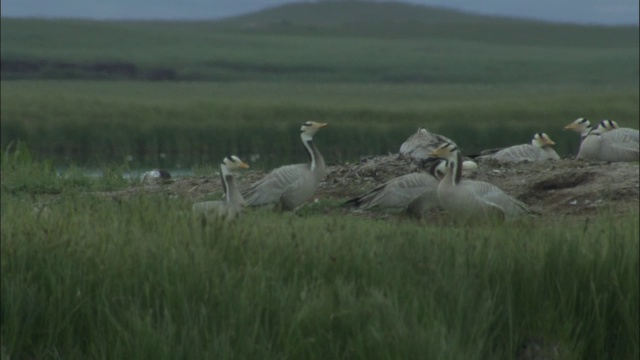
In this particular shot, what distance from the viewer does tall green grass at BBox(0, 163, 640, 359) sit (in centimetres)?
697

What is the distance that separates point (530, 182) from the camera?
11.1m

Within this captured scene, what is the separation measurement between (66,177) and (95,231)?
4656mm

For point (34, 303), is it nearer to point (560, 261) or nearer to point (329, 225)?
point (329, 225)

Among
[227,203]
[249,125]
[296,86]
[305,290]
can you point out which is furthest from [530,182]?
[296,86]

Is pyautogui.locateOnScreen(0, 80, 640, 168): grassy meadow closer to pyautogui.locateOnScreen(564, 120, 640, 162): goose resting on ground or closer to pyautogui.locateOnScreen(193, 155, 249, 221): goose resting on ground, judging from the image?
pyautogui.locateOnScreen(564, 120, 640, 162): goose resting on ground

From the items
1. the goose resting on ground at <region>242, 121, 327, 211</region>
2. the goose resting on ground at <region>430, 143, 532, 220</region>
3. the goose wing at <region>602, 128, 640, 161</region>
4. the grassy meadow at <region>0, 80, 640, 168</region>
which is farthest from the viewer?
the grassy meadow at <region>0, 80, 640, 168</region>

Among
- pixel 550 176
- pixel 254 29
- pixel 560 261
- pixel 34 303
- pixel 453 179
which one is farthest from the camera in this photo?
pixel 254 29

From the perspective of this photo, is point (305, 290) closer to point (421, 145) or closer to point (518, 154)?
point (421, 145)

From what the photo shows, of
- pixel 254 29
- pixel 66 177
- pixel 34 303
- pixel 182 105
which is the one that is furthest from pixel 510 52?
pixel 34 303

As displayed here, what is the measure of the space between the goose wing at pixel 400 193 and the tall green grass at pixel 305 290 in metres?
1.92

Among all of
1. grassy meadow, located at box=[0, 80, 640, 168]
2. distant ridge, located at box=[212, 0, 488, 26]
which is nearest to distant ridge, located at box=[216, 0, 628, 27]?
distant ridge, located at box=[212, 0, 488, 26]

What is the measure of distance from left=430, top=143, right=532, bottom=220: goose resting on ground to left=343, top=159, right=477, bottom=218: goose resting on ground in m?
0.48

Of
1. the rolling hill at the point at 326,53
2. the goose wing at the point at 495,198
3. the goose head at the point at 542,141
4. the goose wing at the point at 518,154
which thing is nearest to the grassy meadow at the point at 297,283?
the goose wing at the point at 495,198

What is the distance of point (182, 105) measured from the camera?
3781 cm
